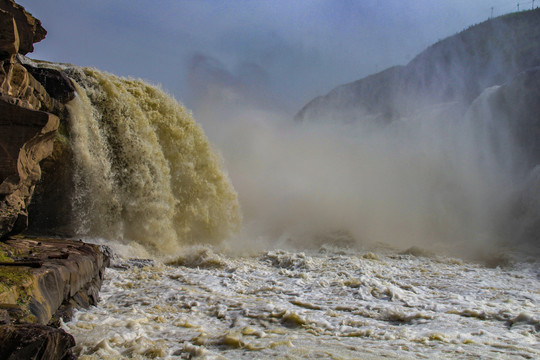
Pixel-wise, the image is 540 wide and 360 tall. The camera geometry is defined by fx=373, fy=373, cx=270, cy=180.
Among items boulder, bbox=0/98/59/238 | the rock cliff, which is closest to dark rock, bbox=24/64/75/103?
the rock cliff

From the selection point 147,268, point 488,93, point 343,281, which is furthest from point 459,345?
point 488,93

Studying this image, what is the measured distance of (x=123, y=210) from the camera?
848 centimetres

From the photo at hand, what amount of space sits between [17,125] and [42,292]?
6.56 ft

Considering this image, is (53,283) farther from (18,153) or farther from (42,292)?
(18,153)

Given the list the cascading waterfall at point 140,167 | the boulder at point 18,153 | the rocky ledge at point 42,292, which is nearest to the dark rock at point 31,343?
the rocky ledge at point 42,292

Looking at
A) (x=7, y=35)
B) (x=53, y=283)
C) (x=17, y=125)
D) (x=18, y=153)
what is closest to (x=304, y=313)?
(x=53, y=283)

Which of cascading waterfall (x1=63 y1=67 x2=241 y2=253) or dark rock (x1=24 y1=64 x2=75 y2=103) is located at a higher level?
dark rock (x1=24 y1=64 x2=75 y2=103)

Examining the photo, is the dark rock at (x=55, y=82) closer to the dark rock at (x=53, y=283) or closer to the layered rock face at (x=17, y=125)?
the layered rock face at (x=17, y=125)

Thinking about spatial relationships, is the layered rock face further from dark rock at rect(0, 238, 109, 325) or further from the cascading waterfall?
the cascading waterfall

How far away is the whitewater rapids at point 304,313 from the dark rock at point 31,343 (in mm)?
777

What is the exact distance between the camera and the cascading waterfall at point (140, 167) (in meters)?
7.88

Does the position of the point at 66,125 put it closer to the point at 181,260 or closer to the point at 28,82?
the point at 28,82

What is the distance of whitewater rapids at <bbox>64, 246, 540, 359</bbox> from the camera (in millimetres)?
3207

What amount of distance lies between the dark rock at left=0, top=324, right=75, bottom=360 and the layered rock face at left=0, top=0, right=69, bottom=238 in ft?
8.67
